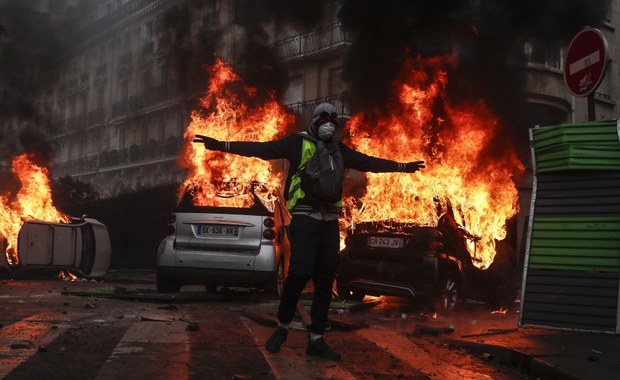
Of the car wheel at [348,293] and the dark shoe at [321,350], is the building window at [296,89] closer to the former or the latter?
the car wheel at [348,293]

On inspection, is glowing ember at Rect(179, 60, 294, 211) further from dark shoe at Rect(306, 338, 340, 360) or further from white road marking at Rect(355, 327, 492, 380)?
dark shoe at Rect(306, 338, 340, 360)

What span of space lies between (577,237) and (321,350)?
277cm

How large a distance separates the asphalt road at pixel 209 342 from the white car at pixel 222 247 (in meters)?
0.37

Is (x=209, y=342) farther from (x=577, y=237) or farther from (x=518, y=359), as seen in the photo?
(x=577, y=237)

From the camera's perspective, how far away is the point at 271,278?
883cm

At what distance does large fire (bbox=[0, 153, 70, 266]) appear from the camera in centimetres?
1440

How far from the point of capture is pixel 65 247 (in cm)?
1330

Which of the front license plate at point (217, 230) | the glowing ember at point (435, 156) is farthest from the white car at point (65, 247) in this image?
the glowing ember at point (435, 156)

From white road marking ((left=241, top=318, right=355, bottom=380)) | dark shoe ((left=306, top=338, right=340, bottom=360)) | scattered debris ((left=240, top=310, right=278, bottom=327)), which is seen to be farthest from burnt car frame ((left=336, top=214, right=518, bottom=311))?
dark shoe ((left=306, top=338, right=340, bottom=360))

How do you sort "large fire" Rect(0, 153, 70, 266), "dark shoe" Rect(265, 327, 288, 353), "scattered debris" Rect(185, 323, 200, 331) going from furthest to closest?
"large fire" Rect(0, 153, 70, 266), "scattered debris" Rect(185, 323, 200, 331), "dark shoe" Rect(265, 327, 288, 353)

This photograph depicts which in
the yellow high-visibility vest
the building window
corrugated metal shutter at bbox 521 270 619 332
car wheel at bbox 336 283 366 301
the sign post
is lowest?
car wheel at bbox 336 283 366 301

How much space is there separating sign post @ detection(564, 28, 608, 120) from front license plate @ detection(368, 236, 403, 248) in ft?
9.72

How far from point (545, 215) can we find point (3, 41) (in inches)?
720

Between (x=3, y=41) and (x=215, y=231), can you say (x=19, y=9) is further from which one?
(x=215, y=231)
